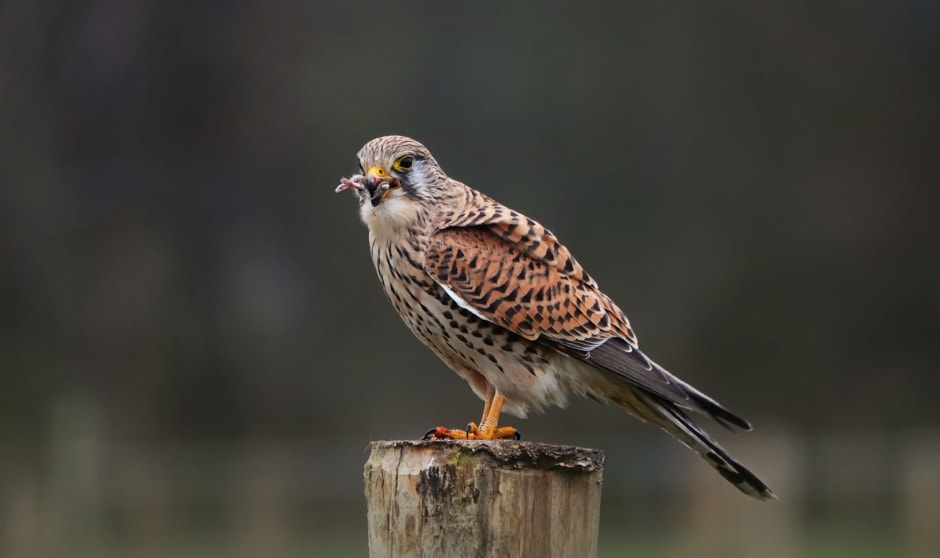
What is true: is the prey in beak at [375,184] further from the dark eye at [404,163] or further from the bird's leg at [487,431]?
the bird's leg at [487,431]

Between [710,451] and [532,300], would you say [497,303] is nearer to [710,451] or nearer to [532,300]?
[532,300]

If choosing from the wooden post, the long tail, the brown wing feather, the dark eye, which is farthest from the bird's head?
the wooden post

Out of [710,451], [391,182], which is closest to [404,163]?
[391,182]

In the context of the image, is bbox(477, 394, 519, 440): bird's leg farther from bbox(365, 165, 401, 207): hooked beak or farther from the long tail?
bbox(365, 165, 401, 207): hooked beak

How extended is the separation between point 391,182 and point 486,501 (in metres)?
1.37

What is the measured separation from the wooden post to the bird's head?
45.7 inches

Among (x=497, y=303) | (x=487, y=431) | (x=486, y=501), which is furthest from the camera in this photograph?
(x=497, y=303)

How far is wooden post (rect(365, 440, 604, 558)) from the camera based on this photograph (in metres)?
2.34

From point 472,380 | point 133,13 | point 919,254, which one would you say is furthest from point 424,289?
point 919,254

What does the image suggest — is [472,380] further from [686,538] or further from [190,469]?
[190,469]

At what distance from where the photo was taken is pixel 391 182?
138 inches

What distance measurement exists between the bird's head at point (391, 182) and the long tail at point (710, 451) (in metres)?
0.88

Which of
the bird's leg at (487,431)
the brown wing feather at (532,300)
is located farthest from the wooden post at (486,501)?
the brown wing feather at (532,300)

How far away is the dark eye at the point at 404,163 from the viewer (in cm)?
354
